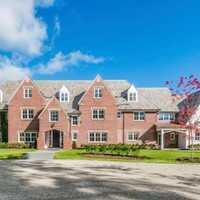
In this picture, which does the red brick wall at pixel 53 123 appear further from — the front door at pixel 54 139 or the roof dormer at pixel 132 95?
the roof dormer at pixel 132 95

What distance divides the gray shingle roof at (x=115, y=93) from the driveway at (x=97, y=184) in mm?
29121

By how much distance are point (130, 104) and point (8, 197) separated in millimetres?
37912

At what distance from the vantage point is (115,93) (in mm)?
51562

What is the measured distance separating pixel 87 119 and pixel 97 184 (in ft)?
108

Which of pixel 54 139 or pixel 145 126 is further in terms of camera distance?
pixel 145 126

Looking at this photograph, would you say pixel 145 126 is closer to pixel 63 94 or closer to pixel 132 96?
pixel 132 96

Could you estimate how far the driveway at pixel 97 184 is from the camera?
40.8 feet

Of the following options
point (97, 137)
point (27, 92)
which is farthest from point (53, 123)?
point (97, 137)

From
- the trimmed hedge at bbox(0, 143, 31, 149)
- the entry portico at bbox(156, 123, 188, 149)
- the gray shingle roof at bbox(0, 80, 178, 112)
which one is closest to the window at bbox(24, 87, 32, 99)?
the gray shingle roof at bbox(0, 80, 178, 112)

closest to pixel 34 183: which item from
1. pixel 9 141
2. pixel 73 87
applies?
Result: pixel 9 141

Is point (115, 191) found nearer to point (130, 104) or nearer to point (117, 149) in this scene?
point (117, 149)

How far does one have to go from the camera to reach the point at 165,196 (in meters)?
12.4

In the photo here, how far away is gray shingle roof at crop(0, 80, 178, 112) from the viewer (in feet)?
160

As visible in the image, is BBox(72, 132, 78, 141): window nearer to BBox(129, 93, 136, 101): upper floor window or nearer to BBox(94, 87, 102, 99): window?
BBox(94, 87, 102, 99): window
